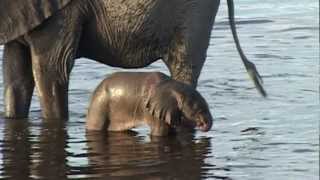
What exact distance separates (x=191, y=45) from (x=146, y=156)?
7.39 ft

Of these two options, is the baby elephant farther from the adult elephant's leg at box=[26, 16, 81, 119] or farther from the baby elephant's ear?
the adult elephant's leg at box=[26, 16, 81, 119]

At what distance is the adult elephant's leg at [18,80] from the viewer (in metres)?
11.6

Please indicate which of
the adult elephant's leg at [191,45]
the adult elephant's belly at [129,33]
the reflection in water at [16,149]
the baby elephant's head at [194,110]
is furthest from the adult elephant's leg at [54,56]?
the baby elephant's head at [194,110]

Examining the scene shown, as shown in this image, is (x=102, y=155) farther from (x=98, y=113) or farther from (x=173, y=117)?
(x=98, y=113)

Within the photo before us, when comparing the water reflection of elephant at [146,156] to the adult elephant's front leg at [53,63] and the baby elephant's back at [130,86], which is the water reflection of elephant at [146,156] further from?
the adult elephant's front leg at [53,63]

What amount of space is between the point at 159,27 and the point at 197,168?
2.64 meters

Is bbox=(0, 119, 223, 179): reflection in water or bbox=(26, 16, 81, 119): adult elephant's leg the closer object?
bbox=(0, 119, 223, 179): reflection in water

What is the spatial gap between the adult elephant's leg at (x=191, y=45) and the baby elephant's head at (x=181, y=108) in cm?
127

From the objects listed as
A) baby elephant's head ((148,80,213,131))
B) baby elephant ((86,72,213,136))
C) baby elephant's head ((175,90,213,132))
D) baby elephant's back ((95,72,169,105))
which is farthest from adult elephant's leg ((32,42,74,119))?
baby elephant's head ((175,90,213,132))

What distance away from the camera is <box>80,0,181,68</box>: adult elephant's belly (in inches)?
448

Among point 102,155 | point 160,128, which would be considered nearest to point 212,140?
point 160,128

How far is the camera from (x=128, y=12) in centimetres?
1139

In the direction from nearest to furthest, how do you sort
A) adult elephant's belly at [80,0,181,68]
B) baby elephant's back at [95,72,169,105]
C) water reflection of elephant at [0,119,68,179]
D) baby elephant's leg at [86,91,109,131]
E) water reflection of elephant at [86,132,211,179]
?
water reflection of elephant at [86,132,211,179], water reflection of elephant at [0,119,68,179], baby elephant's back at [95,72,169,105], baby elephant's leg at [86,91,109,131], adult elephant's belly at [80,0,181,68]

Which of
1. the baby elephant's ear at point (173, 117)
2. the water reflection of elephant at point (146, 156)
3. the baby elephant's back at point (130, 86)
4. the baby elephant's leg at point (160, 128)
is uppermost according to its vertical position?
the baby elephant's back at point (130, 86)
